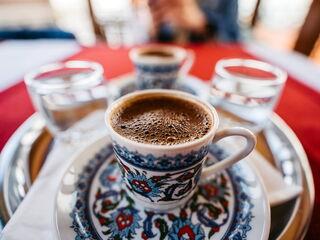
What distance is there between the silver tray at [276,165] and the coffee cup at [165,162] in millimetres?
116

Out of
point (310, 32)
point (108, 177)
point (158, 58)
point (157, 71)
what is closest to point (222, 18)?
point (310, 32)

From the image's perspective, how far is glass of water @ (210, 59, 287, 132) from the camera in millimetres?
558

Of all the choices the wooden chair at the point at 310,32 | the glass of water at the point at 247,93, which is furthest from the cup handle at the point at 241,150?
the wooden chair at the point at 310,32

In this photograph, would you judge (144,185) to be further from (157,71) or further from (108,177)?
(157,71)

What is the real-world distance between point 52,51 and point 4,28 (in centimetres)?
49

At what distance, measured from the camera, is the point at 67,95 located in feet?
1.81

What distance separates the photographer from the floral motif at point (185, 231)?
333 mm

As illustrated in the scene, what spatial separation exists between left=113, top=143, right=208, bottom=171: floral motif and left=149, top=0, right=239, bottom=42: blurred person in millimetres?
932

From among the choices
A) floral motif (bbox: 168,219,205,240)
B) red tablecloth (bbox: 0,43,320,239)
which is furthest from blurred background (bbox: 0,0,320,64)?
floral motif (bbox: 168,219,205,240)

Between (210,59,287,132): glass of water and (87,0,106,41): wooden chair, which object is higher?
(210,59,287,132): glass of water

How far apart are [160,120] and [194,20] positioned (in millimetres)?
1058

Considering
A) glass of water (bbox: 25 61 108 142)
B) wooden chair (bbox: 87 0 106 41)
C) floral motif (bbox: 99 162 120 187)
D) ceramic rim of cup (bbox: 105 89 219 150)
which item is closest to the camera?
ceramic rim of cup (bbox: 105 89 219 150)

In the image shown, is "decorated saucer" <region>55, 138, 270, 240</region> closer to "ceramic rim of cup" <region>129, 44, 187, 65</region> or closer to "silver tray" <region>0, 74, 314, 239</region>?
"silver tray" <region>0, 74, 314, 239</region>

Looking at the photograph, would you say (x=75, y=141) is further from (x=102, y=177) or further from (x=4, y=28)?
(x=4, y=28)
